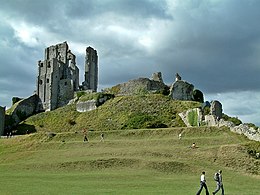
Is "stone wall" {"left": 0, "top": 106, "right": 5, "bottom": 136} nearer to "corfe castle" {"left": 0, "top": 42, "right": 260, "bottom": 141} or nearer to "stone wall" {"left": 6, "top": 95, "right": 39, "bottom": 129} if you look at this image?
"corfe castle" {"left": 0, "top": 42, "right": 260, "bottom": 141}

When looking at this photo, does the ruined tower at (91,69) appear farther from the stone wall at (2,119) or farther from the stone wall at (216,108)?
the stone wall at (216,108)

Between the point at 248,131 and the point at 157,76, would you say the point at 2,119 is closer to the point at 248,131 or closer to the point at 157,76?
the point at 157,76

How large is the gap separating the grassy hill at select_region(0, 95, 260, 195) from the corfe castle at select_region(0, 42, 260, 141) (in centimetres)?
3064

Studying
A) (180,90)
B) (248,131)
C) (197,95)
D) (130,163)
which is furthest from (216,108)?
(130,163)

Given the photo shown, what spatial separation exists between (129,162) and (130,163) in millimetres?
199

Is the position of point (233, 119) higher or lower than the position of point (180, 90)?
lower

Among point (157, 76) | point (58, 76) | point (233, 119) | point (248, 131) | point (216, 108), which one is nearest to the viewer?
point (248, 131)

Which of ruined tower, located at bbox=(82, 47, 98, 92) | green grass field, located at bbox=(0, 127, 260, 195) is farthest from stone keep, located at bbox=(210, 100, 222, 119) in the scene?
ruined tower, located at bbox=(82, 47, 98, 92)

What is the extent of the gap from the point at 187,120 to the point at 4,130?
1511 inches

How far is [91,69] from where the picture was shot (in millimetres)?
104875

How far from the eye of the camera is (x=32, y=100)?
96.9 meters

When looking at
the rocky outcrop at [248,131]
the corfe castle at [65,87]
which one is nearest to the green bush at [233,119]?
the rocky outcrop at [248,131]

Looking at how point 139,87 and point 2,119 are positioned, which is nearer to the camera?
point 2,119

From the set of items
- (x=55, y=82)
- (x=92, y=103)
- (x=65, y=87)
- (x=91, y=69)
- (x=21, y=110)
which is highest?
(x=91, y=69)
